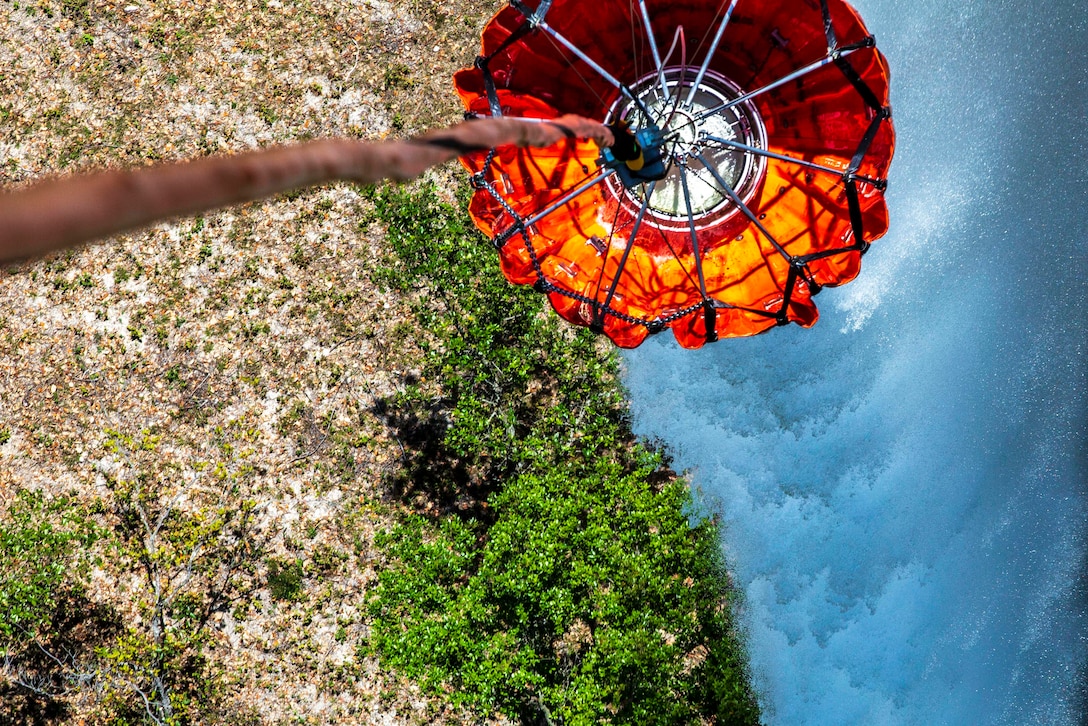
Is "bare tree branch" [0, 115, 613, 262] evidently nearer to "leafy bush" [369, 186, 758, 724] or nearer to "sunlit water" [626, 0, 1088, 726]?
"leafy bush" [369, 186, 758, 724]

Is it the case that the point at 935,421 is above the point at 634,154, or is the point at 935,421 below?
above

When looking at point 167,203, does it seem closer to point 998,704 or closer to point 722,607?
point 722,607

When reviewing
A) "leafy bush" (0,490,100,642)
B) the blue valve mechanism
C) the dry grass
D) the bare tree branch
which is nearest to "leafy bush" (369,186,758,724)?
the dry grass

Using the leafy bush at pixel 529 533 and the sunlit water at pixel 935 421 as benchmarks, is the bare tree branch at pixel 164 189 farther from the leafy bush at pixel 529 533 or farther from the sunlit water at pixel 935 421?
the sunlit water at pixel 935 421

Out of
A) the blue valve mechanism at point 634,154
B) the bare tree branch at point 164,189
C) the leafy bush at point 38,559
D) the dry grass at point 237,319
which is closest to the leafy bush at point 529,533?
the dry grass at point 237,319

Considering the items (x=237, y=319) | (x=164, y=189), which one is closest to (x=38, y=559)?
(x=237, y=319)

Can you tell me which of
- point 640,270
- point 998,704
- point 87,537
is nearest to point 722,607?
point 998,704

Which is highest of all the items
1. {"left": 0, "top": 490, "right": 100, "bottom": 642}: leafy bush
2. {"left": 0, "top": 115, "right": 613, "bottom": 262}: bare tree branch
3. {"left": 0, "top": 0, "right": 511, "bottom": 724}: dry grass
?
{"left": 0, "top": 0, "right": 511, "bottom": 724}: dry grass

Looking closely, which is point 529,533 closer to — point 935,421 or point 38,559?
point 935,421
